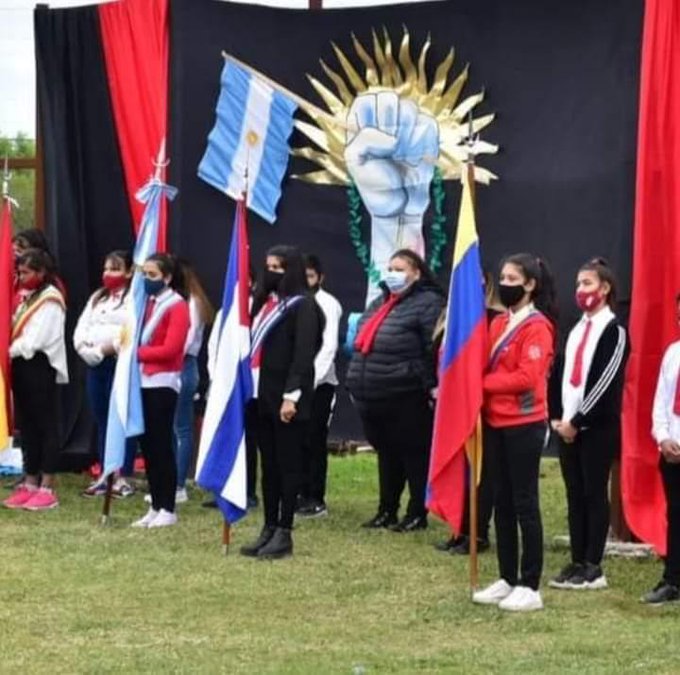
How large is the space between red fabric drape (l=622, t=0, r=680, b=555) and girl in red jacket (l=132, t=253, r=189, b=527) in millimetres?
2336

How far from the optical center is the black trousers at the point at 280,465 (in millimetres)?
7477

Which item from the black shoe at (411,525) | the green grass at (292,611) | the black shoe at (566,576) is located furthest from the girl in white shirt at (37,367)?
the black shoe at (566,576)

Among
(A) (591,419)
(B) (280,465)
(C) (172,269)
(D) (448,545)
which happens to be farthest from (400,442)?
(A) (591,419)

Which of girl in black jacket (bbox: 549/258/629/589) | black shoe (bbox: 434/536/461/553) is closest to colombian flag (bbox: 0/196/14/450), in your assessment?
black shoe (bbox: 434/536/461/553)

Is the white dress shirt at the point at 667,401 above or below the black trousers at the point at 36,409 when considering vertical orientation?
above

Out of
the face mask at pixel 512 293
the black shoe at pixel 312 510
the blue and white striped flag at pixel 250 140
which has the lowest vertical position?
the black shoe at pixel 312 510

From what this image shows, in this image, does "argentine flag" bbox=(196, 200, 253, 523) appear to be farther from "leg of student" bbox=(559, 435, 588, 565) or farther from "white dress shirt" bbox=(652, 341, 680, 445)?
"white dress shirt" bbox=(652, 341, 680, 445)

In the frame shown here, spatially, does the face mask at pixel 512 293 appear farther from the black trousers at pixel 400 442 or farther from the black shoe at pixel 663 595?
the black trousers at pixel 400 442

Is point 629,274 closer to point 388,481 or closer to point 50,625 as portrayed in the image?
point 388,481

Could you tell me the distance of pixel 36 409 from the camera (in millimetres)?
9195

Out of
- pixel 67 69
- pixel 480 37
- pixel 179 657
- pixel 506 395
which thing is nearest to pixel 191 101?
pixel 67 69

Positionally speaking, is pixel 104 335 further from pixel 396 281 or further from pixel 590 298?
pixel 590 298

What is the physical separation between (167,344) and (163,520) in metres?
0.92

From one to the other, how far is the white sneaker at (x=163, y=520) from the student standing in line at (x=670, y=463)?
9.27 feet
